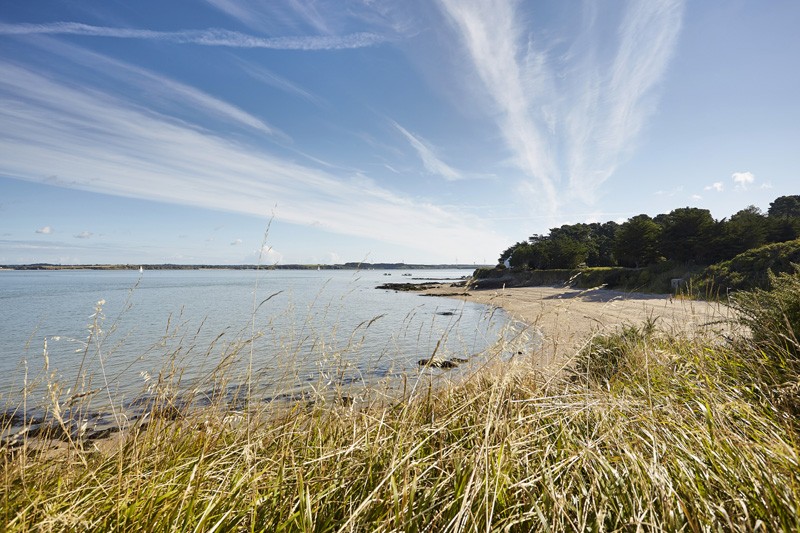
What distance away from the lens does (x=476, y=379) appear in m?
3.78

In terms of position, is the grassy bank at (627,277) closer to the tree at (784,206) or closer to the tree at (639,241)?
the tree at (639,241)

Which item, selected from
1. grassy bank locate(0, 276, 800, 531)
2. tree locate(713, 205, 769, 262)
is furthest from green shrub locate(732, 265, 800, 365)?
tree locate(713, 205, 769, 262)

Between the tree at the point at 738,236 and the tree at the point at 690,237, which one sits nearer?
the tree at the point at 738,236

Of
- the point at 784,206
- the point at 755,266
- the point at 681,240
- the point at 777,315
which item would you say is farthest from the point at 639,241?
the point at 784,206

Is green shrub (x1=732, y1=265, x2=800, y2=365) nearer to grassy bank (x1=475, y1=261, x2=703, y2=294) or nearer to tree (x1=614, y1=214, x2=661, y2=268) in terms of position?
grassy bank (x1=475, y1=261, x2=703, y2=294)

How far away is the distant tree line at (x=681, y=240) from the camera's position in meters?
34.6

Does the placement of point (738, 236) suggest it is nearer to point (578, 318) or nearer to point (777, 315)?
point (578, 318)

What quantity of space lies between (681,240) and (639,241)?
7.05 meters

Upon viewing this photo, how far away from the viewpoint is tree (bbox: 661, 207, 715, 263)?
35.9m

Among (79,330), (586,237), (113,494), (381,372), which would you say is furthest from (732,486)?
(586,237)

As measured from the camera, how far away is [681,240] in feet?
124

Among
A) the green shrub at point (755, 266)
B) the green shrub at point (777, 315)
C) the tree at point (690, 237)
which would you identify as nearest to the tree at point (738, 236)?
the tree at point (690, 237)

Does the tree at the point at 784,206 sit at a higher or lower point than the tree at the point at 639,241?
higher

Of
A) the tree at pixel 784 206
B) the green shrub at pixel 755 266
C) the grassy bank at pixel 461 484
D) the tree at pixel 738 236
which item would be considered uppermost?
the tree at pixel 784 206
